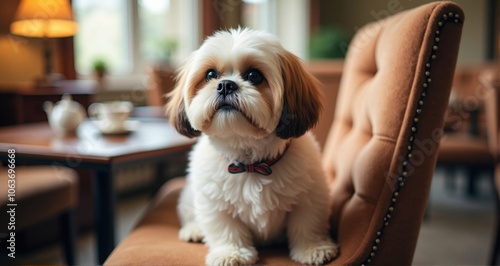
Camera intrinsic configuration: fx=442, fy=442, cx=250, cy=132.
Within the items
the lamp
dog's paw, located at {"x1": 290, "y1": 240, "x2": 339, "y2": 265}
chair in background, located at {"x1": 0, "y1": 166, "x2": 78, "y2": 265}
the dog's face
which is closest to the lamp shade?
the lamp

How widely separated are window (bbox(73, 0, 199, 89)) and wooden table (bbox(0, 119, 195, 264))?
2069 millimetres

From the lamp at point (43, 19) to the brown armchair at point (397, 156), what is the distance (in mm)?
1758

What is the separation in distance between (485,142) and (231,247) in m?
3.06

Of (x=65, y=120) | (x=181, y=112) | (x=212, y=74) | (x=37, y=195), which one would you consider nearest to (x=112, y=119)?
(x=65, y=120)

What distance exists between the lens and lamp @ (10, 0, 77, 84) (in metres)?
2.48

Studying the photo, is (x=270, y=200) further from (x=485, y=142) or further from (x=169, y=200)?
(x=485, y=142)

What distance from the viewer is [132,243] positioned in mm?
1314

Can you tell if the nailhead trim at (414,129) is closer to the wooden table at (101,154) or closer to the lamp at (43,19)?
the wooden table at (101,154)

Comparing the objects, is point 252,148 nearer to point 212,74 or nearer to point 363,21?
point 212,74

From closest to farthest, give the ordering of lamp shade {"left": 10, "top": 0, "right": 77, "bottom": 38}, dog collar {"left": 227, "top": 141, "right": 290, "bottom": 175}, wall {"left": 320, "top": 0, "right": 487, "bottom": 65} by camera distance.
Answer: dog collar {"left": 227, "top": 141, "right": 290, "bottom": 175} < lamp shade {"left": 10, "top": 0, "right": 77, "bottom": 38} < wall {"left": 320, "top": 0, "right": 487, "bottom": 65}

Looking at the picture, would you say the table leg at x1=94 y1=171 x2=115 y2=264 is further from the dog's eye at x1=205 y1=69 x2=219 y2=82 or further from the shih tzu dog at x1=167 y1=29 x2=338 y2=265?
the dog's eye at x1=205 y1=69 x2=219 y2=82

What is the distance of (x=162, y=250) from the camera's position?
1223 mm

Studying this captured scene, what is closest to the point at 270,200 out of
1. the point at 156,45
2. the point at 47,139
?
the point at 47,139

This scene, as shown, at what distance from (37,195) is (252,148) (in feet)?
4.22
